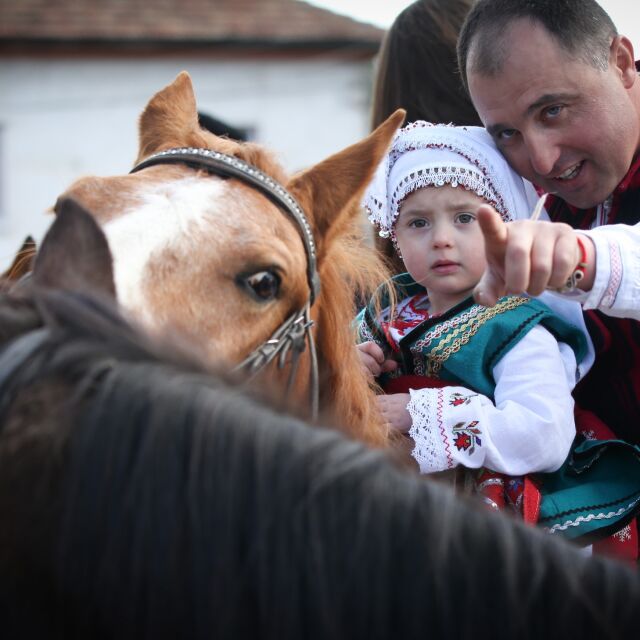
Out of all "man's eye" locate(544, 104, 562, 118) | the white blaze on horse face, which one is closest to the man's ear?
"man's eye" locate(544, 104, 562, 118)

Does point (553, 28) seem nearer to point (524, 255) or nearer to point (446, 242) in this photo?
point (446, 242)

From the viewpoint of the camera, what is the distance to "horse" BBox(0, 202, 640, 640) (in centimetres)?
86

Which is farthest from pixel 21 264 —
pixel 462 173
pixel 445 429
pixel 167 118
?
pixel 462 173

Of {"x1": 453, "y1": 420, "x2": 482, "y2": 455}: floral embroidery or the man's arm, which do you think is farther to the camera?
{"x1": 453, "y1": 420, "x2": 482, "y2": 455}: floral embroidery

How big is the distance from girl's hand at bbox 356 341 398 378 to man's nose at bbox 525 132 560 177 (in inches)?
31.6

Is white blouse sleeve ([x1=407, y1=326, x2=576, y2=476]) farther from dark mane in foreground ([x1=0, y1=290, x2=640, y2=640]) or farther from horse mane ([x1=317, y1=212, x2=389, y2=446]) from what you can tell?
dark mane in foreground ([x1=0, y1=290, x2=640, y2=640])

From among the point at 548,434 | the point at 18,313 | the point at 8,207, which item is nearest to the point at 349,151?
the point at 548,434

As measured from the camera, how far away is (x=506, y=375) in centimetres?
231

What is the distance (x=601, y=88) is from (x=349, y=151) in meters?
0.75

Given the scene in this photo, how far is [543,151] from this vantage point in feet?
7.25

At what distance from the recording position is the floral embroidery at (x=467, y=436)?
2.20m

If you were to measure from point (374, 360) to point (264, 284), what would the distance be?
91cm

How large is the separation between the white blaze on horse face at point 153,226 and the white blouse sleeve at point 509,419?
94 cm

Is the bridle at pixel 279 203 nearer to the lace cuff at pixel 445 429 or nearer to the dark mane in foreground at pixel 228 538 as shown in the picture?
the lace cuff at pixel 445 429
